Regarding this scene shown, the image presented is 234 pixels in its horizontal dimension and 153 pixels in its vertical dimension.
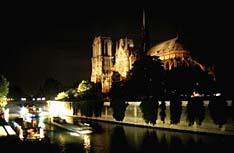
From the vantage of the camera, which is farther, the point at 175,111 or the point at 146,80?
the point at 146,80

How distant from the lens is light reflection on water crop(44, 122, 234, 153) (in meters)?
34.3

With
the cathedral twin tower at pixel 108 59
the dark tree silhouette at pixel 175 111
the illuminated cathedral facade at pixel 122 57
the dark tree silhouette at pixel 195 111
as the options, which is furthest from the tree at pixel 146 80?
the cathedral twin tower at pixel 108 59

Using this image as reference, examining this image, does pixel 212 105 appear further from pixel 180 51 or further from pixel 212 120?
pixel 180 51

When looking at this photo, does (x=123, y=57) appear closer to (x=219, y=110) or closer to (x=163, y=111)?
(x=163, y=111)

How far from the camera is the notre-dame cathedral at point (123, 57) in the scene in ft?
361

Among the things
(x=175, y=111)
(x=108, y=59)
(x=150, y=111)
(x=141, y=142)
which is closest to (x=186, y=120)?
(x=175, y=111)

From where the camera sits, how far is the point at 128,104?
6003cm

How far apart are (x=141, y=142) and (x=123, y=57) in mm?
87979

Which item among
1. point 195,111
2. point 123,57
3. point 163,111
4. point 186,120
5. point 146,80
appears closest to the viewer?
point 195,111

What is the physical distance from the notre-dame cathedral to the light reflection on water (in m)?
57.0

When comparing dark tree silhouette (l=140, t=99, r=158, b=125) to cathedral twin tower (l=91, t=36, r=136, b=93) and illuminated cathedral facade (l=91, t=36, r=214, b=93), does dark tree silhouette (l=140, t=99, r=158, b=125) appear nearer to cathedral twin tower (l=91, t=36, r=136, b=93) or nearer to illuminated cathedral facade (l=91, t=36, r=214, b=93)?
illuminated cathedral facade (l=91, t=36, r=214, b=93)

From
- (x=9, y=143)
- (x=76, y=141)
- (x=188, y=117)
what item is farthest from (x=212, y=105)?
(x=9, y=143)

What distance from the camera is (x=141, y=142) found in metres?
39.1

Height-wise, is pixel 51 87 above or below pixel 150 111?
above
